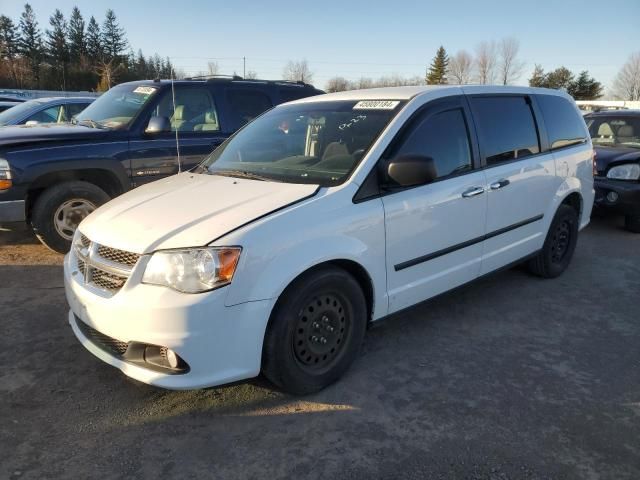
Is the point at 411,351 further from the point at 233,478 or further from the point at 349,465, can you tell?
the point at 233,478

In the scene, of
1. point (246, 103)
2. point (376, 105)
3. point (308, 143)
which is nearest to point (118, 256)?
point (308, 143)

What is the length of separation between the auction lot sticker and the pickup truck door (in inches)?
107

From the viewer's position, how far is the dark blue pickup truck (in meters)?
5.18

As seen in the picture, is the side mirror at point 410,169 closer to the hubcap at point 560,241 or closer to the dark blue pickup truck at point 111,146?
the hubcap at point 560,241

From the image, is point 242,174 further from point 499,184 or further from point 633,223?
point 633,223

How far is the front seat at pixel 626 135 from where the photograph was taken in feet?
26.7

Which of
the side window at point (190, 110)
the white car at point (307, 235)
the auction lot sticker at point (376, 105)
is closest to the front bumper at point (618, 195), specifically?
the white car at point (307, 235)

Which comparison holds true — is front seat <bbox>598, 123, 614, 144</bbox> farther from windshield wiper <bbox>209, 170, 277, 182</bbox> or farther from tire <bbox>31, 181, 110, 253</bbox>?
tire <bbox>31, 181, 110, 253</bbox>

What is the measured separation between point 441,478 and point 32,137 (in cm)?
509

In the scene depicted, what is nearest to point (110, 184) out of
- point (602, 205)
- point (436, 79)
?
point (602, 205)

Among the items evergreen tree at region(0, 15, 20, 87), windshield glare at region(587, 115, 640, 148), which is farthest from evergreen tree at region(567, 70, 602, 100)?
evergreen tree at region(0, 15, 20, 87)

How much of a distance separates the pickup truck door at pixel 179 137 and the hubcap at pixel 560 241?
3960mm

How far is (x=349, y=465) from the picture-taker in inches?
95.8

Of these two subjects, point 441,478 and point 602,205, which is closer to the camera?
point 441,478
